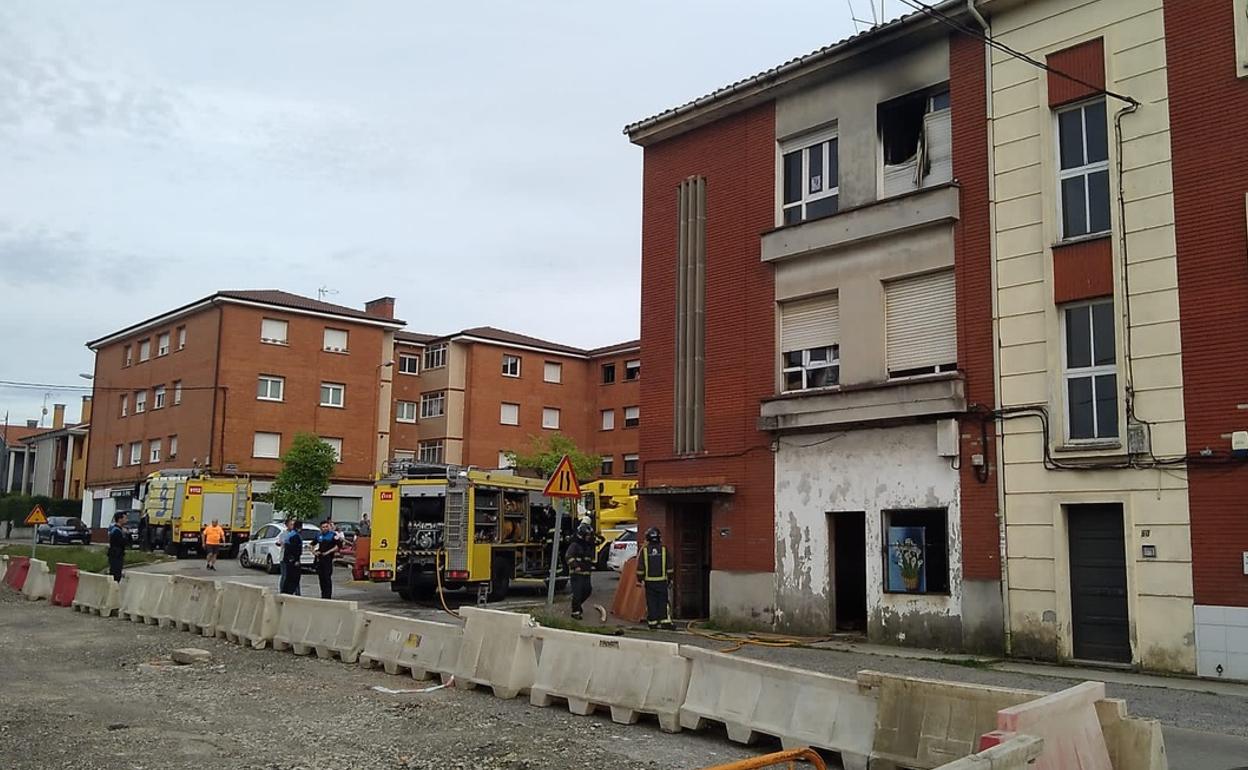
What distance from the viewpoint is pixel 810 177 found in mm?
18922

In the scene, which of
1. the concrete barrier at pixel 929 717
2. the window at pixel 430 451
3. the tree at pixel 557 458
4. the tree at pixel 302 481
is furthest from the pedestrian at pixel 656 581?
the window at pixel 430 451

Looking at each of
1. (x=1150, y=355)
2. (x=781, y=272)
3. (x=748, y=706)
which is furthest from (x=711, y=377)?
(x=748, y=706)

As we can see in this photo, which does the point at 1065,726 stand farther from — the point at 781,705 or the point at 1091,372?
the point at 1091,372

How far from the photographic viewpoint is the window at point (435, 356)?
2042 inches

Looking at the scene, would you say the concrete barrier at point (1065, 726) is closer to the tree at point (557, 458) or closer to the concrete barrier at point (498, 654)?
the concrete barrier at point (498, 654)

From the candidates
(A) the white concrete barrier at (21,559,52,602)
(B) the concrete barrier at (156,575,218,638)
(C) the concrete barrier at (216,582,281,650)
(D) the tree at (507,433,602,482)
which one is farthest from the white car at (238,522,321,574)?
(D) the tree at (507,433,602,482)

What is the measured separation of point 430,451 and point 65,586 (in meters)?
31.1

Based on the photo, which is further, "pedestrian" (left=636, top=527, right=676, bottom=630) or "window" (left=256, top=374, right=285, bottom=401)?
"window" (left=256, top=374, right=285, bottom=401)

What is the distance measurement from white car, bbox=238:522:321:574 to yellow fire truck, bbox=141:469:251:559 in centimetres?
521

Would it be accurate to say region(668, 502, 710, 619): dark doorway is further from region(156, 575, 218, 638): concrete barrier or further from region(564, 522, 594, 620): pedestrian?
region(156, 575, 218, 638): concrete barrier

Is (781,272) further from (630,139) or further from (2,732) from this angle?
(2,732)

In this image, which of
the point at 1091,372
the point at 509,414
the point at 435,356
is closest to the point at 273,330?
the point at 435,356

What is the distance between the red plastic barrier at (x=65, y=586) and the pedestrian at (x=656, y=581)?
11423 mm

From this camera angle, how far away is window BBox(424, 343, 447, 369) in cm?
5188
